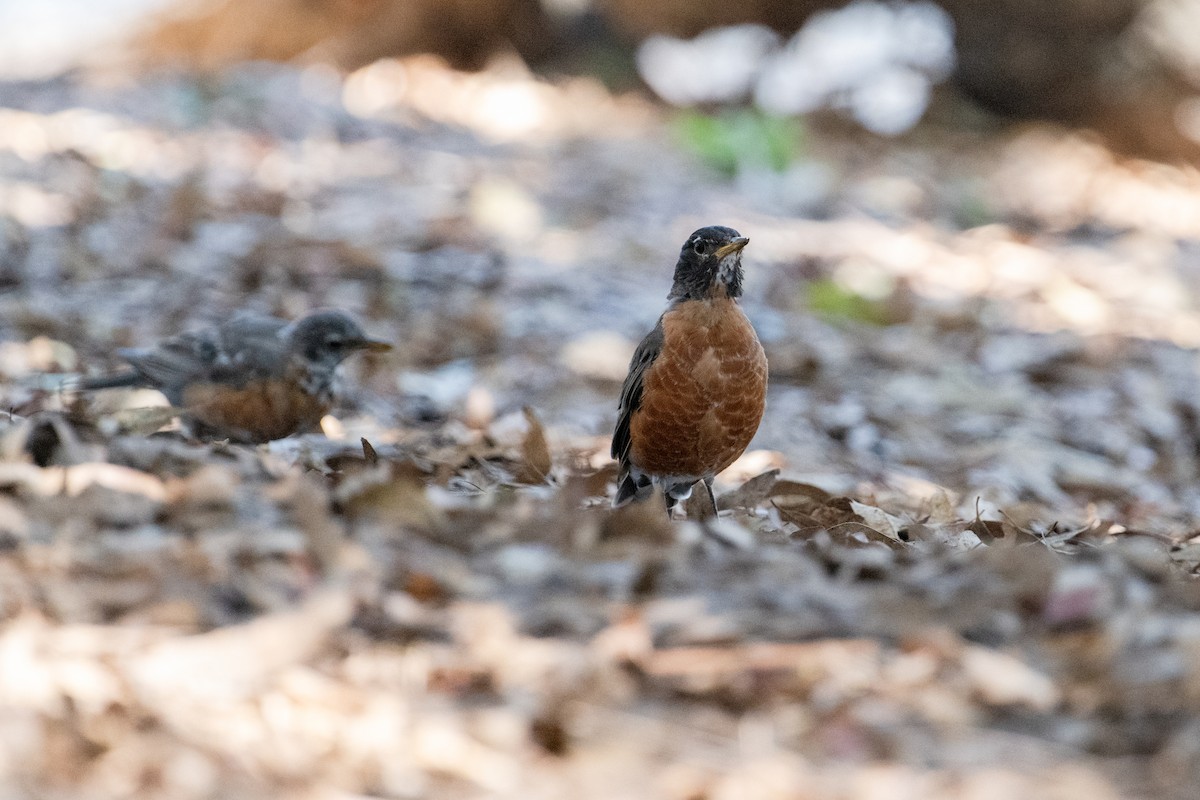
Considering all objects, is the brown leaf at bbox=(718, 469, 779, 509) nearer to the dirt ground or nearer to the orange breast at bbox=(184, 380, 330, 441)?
the dirt ground

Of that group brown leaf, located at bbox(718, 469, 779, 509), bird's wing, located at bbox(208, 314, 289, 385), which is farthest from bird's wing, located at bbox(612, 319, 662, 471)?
bird's wing, located at bbox(208, 314, 289, 385)

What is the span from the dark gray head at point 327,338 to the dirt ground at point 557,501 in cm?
39

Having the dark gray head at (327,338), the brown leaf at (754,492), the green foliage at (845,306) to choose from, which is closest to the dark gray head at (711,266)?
the brown leaf at (754,492)

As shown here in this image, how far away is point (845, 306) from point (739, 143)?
3177 millimetres

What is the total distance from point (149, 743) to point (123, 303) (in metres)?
5.09

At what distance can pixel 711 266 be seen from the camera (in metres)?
4.57

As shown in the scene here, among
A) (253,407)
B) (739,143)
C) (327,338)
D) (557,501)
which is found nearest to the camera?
(557,501)

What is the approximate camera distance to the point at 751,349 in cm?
443

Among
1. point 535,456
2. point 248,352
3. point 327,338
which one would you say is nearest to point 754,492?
point 535,456

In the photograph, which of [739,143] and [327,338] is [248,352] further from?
[739,143]

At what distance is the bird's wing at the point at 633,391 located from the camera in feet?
14.9

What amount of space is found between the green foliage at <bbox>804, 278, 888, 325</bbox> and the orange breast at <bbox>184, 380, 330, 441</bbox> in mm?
3908

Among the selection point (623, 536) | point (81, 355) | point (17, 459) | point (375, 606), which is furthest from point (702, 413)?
point (81, 355)

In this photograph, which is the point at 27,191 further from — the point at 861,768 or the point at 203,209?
the point at 861,768
